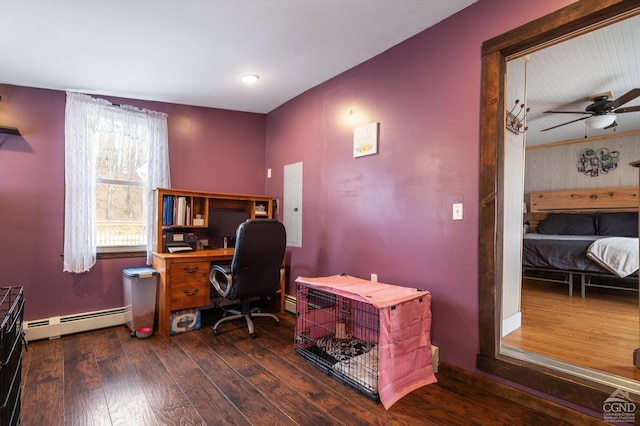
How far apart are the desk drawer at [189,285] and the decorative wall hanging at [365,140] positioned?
1824 mm

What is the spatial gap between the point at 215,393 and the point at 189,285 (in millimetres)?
1251

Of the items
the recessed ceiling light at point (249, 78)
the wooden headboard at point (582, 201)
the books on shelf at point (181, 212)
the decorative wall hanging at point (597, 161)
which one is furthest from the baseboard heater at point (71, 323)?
the decorative wall hanging at point (597, 161)

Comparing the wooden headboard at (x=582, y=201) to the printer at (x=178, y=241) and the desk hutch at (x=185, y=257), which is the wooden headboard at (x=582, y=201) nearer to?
the desk hutch at (x=185, y=257)

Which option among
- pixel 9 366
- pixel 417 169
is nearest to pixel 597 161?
pixel 417 169

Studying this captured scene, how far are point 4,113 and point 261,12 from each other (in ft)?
8.54

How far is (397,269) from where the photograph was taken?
98.4 inches

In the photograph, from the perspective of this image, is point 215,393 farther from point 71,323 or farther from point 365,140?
point 365,140

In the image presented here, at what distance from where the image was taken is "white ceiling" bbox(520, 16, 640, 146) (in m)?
2.49

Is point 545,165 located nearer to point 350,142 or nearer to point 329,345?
point 350,142

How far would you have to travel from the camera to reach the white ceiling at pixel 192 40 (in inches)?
79.0

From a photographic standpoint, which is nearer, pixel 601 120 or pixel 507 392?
pixel 507 392

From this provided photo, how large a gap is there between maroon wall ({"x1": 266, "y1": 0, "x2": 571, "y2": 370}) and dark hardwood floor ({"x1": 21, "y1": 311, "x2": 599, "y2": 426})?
16.8 inches

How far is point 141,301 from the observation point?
2828 millimetres

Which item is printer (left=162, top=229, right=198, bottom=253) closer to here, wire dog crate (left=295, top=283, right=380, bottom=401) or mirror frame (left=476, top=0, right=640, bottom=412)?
wire dog crate (left=295, top=283, right=380, bottom=401)
